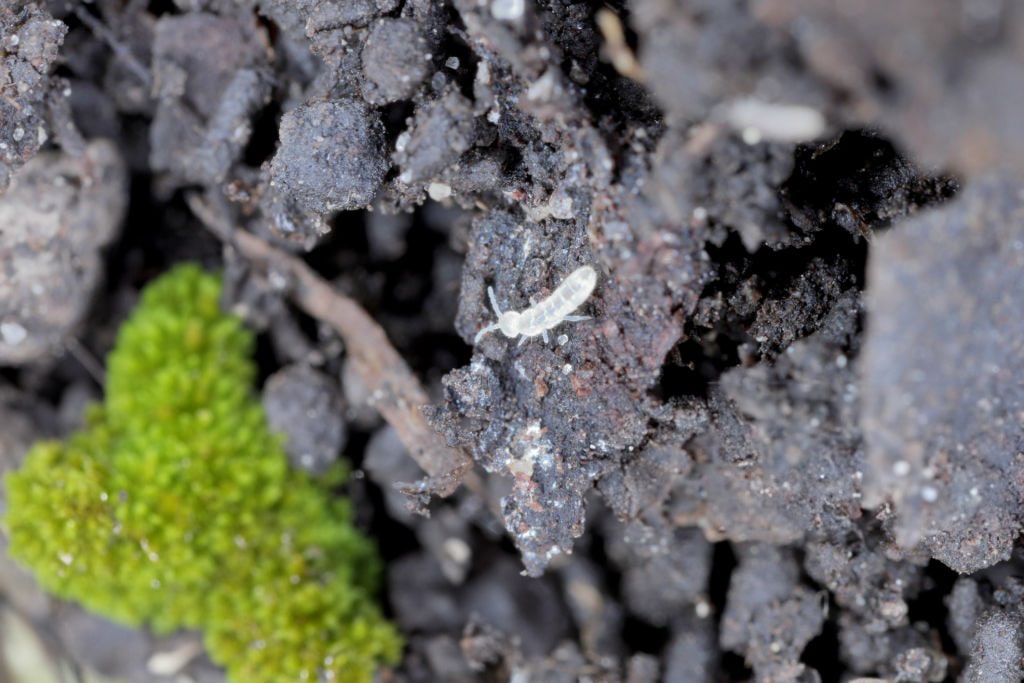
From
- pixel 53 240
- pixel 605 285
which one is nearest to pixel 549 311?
pixel 605 285

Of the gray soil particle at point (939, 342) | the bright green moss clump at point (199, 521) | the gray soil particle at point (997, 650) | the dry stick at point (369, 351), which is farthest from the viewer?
the bright green moss clump at point (199, 521)

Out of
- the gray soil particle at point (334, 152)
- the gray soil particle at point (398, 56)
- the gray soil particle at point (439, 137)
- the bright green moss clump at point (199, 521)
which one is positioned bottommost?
the bright green moss clump at point (199, 521)

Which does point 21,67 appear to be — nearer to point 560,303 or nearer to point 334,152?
point 334,152

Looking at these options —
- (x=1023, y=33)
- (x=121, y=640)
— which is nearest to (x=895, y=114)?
(x=1023, y=33)

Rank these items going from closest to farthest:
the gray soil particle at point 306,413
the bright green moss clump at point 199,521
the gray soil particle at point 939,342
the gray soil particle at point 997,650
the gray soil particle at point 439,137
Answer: the gray soil particle at point 939,342
the gray soil particle at point 439,137
the gray soil particle at point 997,650
the bright green moss clump at point 199,521
the gray soil particle at point 306,413

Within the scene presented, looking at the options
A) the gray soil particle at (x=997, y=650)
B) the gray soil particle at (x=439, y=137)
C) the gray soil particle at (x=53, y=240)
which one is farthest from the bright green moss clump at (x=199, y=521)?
the gray soil particle at (x=997, y=650)

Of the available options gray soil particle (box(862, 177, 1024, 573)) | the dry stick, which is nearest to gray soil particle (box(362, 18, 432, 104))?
the dry stick

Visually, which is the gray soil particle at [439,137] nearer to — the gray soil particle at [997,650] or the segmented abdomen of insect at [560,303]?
the segmented abdomen of insect at [560,303]
